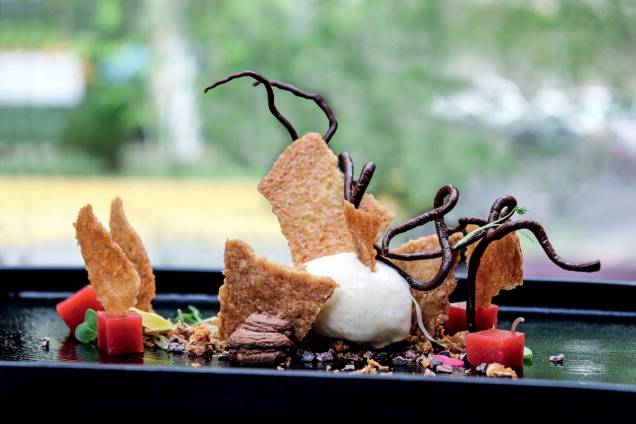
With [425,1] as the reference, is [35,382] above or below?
below

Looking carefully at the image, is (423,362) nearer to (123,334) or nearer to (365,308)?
(365,308)

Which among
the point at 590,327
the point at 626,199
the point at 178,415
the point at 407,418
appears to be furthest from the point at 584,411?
the point at 626,199

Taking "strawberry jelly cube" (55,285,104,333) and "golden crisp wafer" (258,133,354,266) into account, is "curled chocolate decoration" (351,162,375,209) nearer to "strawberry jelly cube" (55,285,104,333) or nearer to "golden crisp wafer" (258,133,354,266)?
"golden crisp wafer" (258,133,354,266)

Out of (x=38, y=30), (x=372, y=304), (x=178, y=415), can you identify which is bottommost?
(x=178, y=415)

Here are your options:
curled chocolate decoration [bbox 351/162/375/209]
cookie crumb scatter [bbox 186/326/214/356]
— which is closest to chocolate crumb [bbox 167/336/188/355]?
cookie crumb scatter [bbox 186/326/214/356]

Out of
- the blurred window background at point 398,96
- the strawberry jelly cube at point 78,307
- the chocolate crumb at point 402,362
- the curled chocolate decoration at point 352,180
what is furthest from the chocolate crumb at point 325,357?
the blurred window background at point 398,96

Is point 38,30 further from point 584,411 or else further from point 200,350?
point 584,411
